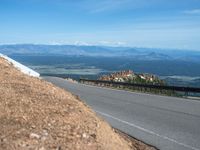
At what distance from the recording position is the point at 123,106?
1959 centimetres

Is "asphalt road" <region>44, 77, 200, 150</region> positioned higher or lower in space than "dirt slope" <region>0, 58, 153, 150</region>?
lower

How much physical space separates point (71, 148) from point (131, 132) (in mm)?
5352

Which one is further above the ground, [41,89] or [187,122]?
[41,89]

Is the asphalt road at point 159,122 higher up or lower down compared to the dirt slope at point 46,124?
lower down

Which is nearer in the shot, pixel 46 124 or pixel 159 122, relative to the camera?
pixel 46 124

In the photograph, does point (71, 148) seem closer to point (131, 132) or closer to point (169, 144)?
point (169, 144)

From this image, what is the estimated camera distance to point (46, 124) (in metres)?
7.90

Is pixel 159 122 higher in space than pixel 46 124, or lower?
lower

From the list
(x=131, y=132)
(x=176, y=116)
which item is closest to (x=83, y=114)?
(x=131, y=132)

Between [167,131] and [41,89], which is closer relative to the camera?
[41,89]

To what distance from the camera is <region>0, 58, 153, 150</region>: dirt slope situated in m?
7.20

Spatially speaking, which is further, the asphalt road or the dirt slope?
the asphalt road

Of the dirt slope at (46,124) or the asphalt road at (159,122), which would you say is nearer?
the dirt slope at (46,124)

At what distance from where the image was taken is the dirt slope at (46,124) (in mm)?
7199
